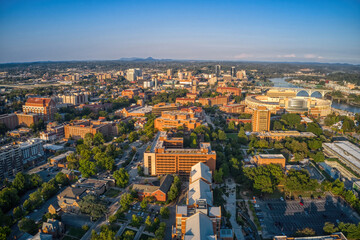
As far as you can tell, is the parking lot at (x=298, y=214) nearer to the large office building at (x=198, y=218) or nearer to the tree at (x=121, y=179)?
the large office building at (x=198, y=218)

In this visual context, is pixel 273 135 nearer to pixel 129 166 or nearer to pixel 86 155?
pixel 129 166

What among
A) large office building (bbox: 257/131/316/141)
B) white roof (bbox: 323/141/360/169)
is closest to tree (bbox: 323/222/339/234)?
white roof (bbox: 323/141/360/169)

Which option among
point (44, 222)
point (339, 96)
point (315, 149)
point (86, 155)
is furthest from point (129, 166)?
point (339, 96)

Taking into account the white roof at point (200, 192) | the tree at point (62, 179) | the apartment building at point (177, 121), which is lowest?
the tree at point (62, 179)

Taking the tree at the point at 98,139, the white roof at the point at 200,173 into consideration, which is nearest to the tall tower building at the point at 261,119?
the white roof at the point at 200,173

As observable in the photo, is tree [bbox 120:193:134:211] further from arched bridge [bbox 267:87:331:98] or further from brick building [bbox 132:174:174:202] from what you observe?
arched bridge [bbox 267:87:331:98]

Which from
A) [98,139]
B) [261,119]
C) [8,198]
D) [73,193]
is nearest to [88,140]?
[98,139]
